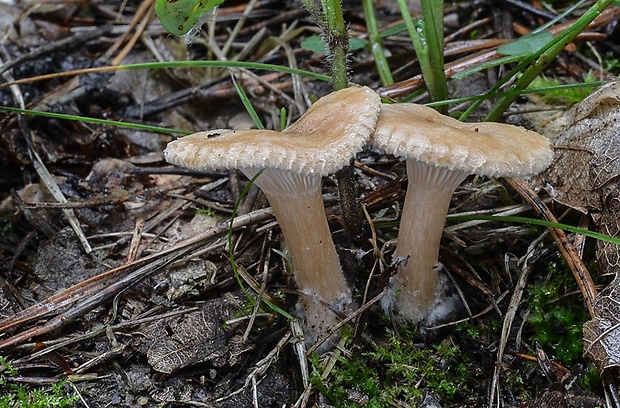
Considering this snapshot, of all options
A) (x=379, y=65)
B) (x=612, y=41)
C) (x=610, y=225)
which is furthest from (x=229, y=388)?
(x=612, y=41)

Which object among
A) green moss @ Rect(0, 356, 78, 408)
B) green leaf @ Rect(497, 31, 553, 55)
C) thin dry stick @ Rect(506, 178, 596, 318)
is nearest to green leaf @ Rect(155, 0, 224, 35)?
green leaf @ Rect(497, 31, 553, 55)

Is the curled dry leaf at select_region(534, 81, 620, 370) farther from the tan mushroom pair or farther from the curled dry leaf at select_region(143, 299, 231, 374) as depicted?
the curled dry leaf at select_region(143, 299, 231, 374)

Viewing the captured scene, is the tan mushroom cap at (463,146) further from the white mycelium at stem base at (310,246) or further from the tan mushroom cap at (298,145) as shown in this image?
the white mycelium at stem base at (310,246)

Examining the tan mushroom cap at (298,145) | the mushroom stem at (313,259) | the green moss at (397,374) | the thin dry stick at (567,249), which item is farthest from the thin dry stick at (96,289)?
the thin dry stick at (567,249)

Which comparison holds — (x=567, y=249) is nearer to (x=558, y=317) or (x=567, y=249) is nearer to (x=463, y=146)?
(x=558, y=317)

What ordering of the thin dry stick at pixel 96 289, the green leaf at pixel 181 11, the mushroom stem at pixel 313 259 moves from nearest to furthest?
1. the green leaf at pixel 181 11
2. the mushroom stem at pixel 313 259
3. the thin dry stick at pixel 96 289

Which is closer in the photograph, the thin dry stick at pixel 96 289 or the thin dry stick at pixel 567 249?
the thin dry stick at pixel 567 249

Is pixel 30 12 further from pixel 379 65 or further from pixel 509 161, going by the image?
pixel 509 161

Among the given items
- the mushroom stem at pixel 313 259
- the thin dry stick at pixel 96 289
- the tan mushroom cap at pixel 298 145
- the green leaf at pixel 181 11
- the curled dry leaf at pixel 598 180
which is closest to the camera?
the tan mushroom cap at pixel 298 145
